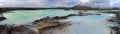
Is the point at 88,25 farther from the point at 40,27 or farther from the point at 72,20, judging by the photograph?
the point at 40,27

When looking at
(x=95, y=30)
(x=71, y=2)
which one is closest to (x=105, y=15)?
(x=95, y=30)

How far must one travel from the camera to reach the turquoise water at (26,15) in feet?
9.25

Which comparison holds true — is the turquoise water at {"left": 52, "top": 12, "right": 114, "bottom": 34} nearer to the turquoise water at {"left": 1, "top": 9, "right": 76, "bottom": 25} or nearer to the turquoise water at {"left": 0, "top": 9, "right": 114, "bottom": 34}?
the turquoise water at {"left": 0, "top": 9, "right": 114, "bottom": 34}

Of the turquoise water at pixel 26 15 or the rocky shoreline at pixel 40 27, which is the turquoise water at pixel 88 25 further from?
the turquoise water at pixel 26 15

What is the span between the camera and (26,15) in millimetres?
2842

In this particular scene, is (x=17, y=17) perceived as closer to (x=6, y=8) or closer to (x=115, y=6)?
(x=6, y=8)

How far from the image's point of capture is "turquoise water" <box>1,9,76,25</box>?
2.82 metres

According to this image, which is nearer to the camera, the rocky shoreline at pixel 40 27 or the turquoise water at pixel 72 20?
the rocky shoreline at pixel 40 27

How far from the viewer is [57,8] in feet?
9.70

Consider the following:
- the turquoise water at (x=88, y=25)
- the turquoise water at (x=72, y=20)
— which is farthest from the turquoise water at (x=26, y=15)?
the turquoise water at (x=88, y=25)

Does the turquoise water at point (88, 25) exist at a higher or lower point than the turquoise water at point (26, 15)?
lower

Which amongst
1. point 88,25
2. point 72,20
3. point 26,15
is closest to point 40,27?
point 26,15

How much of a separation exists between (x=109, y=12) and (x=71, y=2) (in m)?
0.60

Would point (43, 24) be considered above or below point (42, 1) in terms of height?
below
